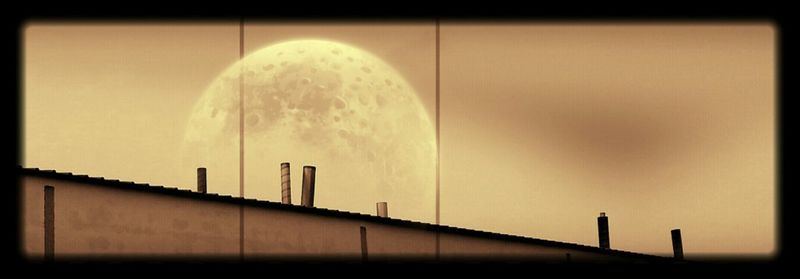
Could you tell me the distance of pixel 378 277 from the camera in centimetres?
1734

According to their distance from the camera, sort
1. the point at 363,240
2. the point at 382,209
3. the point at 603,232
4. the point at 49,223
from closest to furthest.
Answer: the point at 49,223 < the point at 363,240 < the point at 382,209 < the point at 603,232

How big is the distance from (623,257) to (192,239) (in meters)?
13.1

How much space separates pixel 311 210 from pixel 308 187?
330 cm

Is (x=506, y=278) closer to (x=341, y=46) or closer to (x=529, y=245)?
(x=529, y=245)

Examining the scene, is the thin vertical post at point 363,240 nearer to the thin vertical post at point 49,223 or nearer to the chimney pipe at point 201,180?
the chimney pipe at point 201,180

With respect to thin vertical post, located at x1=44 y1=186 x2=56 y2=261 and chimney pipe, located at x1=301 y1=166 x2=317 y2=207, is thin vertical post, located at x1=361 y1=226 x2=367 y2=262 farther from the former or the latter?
thin vertical post, located at x1=44 y1=186 x2=56 y2=261

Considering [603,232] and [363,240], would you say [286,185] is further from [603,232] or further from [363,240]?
[603,232]

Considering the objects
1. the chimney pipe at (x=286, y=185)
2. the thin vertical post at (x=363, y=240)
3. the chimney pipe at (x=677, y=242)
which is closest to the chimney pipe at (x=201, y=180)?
the chimney pipe at (x=286, y=185)

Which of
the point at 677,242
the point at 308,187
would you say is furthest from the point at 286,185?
the point at 677,242

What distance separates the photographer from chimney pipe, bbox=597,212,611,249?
36.6 metres

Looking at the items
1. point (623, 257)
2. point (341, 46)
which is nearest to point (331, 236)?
point (623, 257)

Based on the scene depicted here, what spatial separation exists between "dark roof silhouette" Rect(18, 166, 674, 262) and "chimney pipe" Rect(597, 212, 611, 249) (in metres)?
1.25

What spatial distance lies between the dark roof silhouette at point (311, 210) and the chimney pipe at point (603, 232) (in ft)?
4.09

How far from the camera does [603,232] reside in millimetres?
36781
